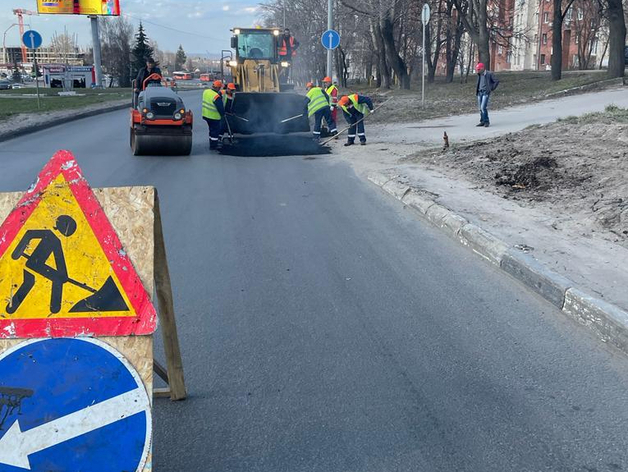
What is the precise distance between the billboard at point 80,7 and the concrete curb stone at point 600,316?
55.1 meters

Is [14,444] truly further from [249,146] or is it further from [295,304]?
[249,146]

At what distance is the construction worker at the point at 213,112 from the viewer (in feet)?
49.6

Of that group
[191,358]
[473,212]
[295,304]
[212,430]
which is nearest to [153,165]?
[473,212]

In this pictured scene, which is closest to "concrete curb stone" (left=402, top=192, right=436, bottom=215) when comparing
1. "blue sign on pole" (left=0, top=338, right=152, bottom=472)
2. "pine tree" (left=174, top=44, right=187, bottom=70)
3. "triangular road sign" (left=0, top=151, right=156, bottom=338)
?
"triangular road sign" (left=0, top=151, right=156, bottom=338)

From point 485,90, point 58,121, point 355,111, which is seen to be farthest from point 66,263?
point 58,121

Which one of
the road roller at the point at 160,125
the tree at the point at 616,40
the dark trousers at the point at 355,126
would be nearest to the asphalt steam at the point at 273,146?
the dark trousers at the point at 355,126

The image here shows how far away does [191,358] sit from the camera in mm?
4328

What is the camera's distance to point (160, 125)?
13922mm

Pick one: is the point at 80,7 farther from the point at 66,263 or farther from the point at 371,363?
the point at 66,263

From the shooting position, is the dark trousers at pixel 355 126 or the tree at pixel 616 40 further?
the tree at pixel 616 40

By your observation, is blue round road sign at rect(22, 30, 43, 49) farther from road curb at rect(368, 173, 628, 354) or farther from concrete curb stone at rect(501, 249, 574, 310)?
concrete curb stone at rect(501, 249, 574, 310)

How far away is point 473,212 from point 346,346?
4079 millimetres

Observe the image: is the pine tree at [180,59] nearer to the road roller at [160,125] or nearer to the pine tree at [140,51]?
the pine tree at [140,51]

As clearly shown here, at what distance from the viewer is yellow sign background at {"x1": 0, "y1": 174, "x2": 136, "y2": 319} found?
265 cm
